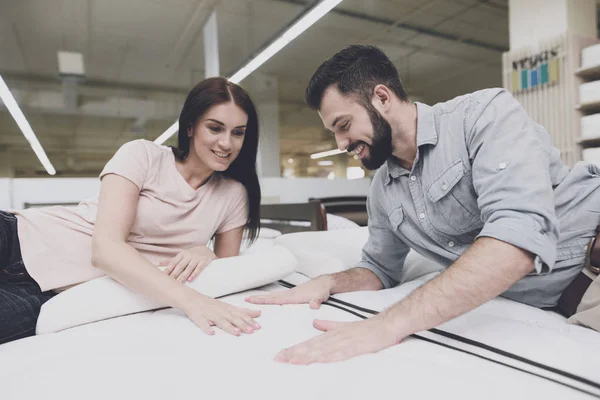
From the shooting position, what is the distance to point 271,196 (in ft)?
13.8

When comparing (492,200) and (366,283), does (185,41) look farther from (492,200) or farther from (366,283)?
(492,200)

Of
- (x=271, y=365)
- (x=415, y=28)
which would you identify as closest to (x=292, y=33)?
(x=415, y=28)

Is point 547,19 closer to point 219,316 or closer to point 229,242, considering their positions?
point 229,242

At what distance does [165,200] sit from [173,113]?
5.99 m

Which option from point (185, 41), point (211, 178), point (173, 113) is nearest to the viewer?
point (211, 178)

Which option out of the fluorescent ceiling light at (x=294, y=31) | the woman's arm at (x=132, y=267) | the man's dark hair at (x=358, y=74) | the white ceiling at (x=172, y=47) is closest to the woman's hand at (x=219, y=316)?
the woman's arm at (x=132, y=267)

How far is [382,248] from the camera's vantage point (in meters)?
1.34

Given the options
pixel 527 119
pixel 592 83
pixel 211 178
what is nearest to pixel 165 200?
pixel 211 178

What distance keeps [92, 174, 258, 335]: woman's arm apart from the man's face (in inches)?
24.2

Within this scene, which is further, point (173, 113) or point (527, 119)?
point (173, 113)

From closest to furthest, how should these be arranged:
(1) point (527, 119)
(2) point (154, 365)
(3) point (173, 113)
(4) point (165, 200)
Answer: (2) point (154, 365)
(1) point (527, 119)
(4) point (165, 200)
(3) point (173, 113)

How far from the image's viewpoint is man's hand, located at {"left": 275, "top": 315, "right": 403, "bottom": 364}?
2.38 feet

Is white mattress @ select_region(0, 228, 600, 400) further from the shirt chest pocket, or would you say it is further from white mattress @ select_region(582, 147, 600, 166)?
white mattress @ select_region(582, 147, 600, 166)

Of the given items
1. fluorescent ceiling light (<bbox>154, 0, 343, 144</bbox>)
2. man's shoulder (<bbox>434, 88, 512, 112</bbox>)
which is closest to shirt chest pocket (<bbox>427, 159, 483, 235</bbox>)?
man's shoulder (<bbox>434, 88, 512, 112</bbox>)
